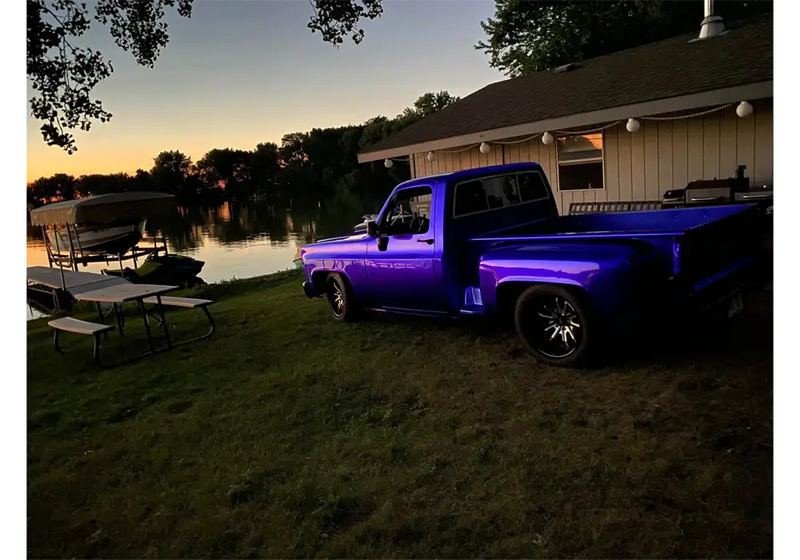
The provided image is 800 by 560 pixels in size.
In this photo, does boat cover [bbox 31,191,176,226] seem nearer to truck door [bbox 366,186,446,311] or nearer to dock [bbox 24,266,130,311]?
dock [bbox 24,266,130,311]

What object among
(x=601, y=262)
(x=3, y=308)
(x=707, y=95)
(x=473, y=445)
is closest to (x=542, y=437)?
(x=473, y=445)

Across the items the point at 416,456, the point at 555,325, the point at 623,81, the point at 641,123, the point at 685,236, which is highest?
the point at 623,81

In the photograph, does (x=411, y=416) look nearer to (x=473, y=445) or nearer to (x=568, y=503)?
(x=473, y=445)

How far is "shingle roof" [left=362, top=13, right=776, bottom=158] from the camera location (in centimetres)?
916

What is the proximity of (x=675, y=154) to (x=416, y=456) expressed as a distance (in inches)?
339

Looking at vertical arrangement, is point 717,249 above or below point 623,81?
below

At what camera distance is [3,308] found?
128 centimetres

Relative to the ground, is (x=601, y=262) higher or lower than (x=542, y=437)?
higher

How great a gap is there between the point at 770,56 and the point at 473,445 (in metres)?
8.55

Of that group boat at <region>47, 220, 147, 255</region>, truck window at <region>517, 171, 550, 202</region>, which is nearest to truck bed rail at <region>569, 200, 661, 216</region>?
truck window at <region>517, 171, 550, 202</region>

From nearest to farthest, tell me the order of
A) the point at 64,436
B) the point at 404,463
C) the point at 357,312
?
1. the point at 404,463
2. the point at 64,436
3. the point at 357,312

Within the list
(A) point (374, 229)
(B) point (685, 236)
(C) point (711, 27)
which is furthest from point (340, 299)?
(C) point (711, 27)

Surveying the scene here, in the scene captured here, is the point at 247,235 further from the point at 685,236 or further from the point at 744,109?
the point at 685,236

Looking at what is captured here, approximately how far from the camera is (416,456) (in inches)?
157
